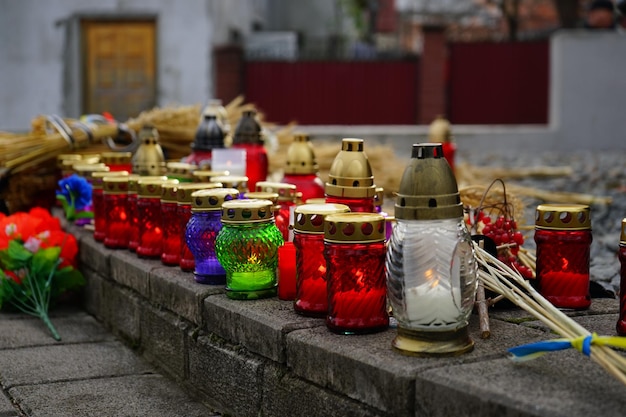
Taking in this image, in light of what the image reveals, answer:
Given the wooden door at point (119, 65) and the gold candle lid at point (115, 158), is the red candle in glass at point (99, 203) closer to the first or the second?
the gold candle lid at point (115, 158)

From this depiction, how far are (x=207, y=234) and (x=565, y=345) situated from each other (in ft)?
4.09

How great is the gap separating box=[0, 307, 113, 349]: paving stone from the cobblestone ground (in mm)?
1662

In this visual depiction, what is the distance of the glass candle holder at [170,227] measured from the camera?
298 centimetres

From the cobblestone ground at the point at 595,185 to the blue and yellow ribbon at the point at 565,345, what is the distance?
0.83 metres

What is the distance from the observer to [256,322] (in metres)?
2.22

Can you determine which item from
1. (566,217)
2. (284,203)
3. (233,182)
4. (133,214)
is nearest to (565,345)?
(566,217)

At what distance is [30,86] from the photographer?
14.4 metres

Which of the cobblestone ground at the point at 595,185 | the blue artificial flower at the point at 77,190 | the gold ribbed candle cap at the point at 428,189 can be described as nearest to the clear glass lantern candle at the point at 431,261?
the gold ribbed candle cap at the point at 428,189

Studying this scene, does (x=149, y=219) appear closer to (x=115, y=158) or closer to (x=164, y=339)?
(x=164, y=339)

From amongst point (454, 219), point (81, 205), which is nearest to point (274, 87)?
point (81, 205)

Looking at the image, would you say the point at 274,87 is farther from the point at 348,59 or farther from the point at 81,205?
the point at 81,205

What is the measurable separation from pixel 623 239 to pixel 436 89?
46.4 feet

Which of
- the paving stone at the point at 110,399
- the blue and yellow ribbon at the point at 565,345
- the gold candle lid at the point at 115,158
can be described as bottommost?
the paving stone at the point at 110,399

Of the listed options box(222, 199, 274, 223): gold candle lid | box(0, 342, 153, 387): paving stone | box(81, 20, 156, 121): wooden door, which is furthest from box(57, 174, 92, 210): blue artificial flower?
box(81, 20, 156, 121): wooden door
